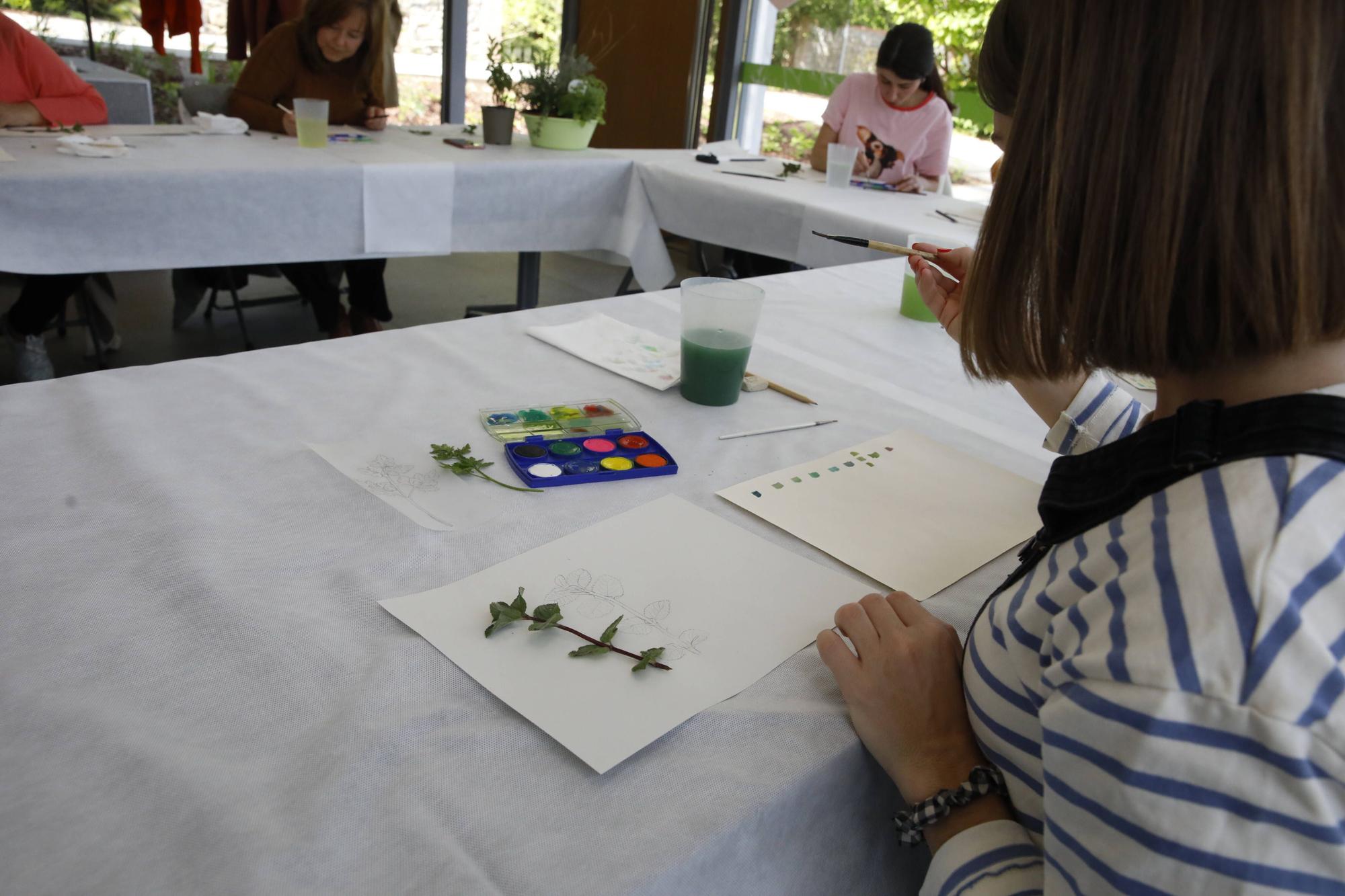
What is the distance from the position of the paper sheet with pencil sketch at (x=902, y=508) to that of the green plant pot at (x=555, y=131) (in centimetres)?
241

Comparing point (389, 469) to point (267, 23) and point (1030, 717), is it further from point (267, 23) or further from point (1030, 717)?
point (267, 23)

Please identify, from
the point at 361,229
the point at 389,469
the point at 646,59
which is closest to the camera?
the point at 389,469

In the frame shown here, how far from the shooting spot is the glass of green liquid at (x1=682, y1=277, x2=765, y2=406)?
1050 mm

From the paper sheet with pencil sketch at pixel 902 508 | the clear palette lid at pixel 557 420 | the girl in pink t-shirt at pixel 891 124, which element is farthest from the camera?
the girl in pink t-shirt at pixel 891 124

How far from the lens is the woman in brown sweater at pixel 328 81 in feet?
9.44

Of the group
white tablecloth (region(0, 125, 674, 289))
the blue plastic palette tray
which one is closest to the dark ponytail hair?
white tablecloth (region(0, 125, 674, 289))

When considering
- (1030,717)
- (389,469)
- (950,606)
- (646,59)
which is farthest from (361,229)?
(646,59)

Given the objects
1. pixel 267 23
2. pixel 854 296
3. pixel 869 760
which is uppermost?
pixel 267 23

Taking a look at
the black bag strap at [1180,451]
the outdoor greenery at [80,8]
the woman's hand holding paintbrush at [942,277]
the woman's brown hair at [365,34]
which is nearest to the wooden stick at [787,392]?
the woman's hand holding paintbrush at [942,277]

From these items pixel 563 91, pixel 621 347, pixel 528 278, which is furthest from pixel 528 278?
pixel 621 347

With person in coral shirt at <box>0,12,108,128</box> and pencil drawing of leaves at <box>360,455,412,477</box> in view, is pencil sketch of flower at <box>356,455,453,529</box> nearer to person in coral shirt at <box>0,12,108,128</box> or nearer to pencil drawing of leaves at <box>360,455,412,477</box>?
pencil drawing of leaves at <box>360,455,412,477</box>

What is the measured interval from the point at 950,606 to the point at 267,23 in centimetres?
447

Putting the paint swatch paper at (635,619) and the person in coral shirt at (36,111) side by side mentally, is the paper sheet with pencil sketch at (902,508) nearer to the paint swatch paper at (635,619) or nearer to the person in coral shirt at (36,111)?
the paint swatch paper at (635,619)

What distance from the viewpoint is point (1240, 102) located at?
0.44 metres
